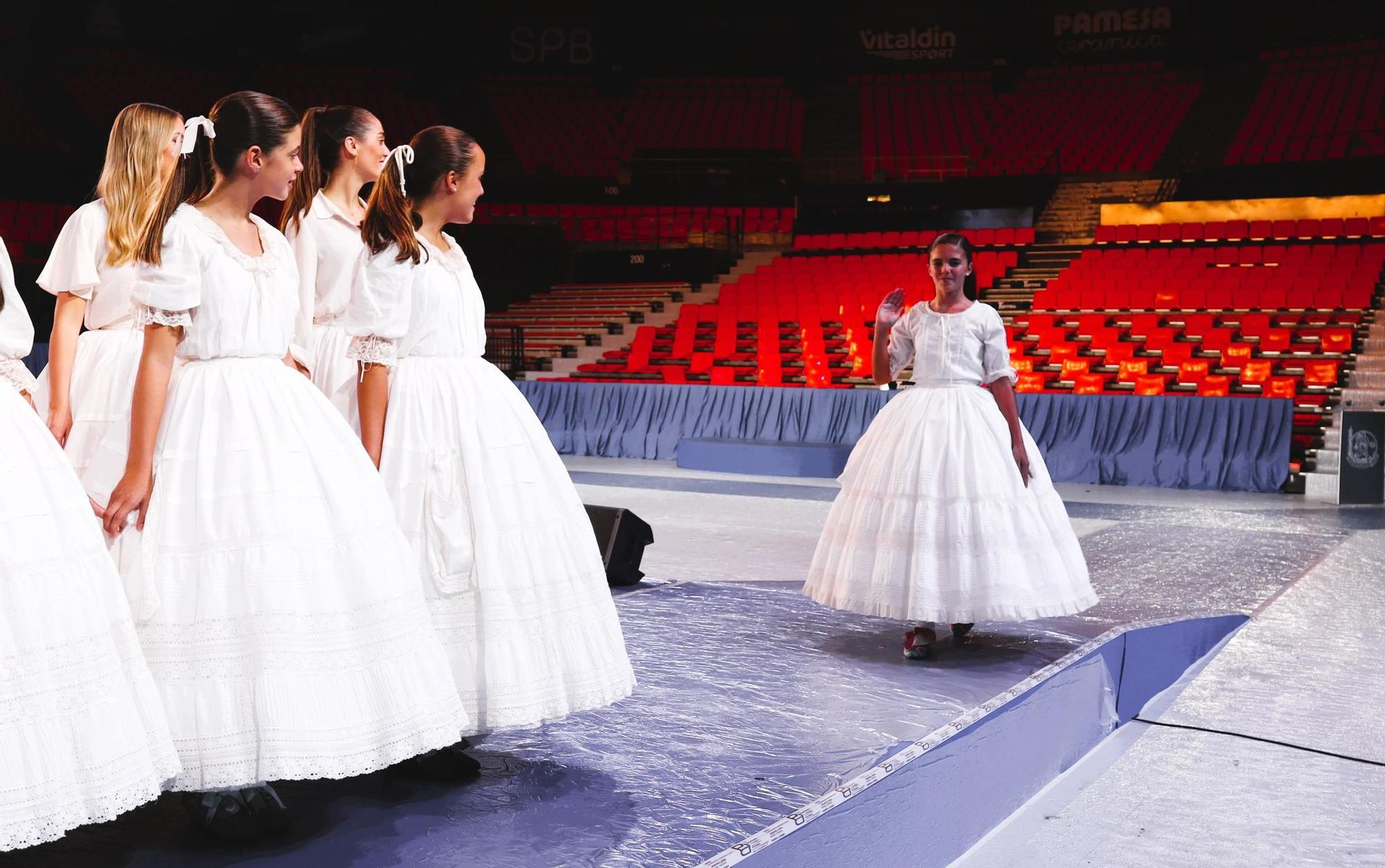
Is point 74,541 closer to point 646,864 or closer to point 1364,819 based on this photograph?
point 646,864

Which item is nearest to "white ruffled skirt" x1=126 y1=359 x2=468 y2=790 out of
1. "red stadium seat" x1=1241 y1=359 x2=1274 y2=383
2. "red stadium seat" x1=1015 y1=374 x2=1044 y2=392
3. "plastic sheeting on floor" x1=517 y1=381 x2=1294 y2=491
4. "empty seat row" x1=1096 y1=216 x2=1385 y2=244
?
"plastic sheeting on floor" x1=517 y1=381 x2=1294 y2=491

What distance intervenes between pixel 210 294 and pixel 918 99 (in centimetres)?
2052

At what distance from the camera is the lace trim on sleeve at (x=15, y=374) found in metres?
1.78

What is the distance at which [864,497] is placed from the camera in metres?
3.52

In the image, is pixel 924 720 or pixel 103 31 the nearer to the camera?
pixel 924 720

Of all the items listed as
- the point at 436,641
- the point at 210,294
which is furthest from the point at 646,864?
the point at 210,294

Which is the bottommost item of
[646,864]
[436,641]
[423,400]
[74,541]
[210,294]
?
[646,864]

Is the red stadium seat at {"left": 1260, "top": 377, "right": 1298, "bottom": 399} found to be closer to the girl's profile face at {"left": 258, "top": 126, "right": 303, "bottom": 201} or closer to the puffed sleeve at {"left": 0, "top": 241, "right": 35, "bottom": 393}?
the girl's profile face at {"left": 258, "top": 126, "right": 303, "bottom": 201}

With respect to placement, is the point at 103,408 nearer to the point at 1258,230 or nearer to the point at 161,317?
the point at 161,317

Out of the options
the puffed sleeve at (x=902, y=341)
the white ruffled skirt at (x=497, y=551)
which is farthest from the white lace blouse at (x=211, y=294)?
the puffed sleeve at (x=902, y=341)

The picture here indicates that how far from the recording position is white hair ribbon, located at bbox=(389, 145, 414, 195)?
2293 mm

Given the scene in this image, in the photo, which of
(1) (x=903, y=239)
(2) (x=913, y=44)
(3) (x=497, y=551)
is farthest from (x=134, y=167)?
(2) (x=913, y=44)

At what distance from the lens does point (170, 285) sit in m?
1.88

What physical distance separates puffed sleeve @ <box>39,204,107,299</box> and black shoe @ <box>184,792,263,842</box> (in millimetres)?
1407
